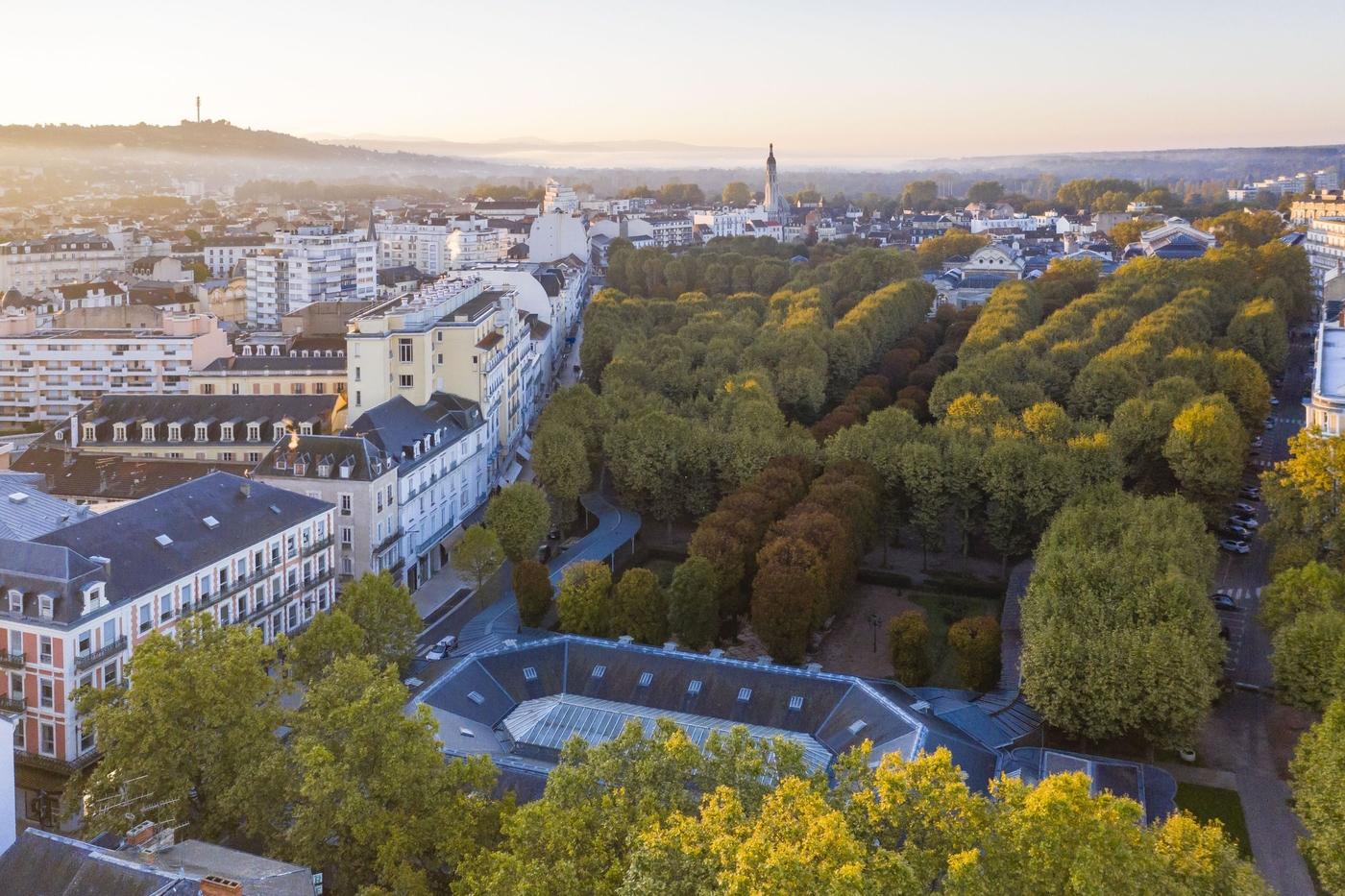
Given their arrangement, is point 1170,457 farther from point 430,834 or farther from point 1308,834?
point 430,834

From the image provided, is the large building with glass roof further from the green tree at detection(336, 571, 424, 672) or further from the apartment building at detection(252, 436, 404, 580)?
the apartment building at detection(252, 436, 404, 580)

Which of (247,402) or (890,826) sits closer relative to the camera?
(890,826)

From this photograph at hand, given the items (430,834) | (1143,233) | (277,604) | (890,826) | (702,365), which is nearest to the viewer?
(890,826)

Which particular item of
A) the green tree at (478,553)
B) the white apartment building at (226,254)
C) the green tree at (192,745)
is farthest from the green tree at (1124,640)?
the white apartment building at (226,254)

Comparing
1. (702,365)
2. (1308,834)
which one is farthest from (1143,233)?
(1308,834)

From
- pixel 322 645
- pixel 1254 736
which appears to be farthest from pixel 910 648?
pixel 322 645

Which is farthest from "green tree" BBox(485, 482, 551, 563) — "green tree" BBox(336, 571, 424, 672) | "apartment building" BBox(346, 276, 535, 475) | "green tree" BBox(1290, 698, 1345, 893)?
"green tree" BBox(1290, 698, 1345, 893)
